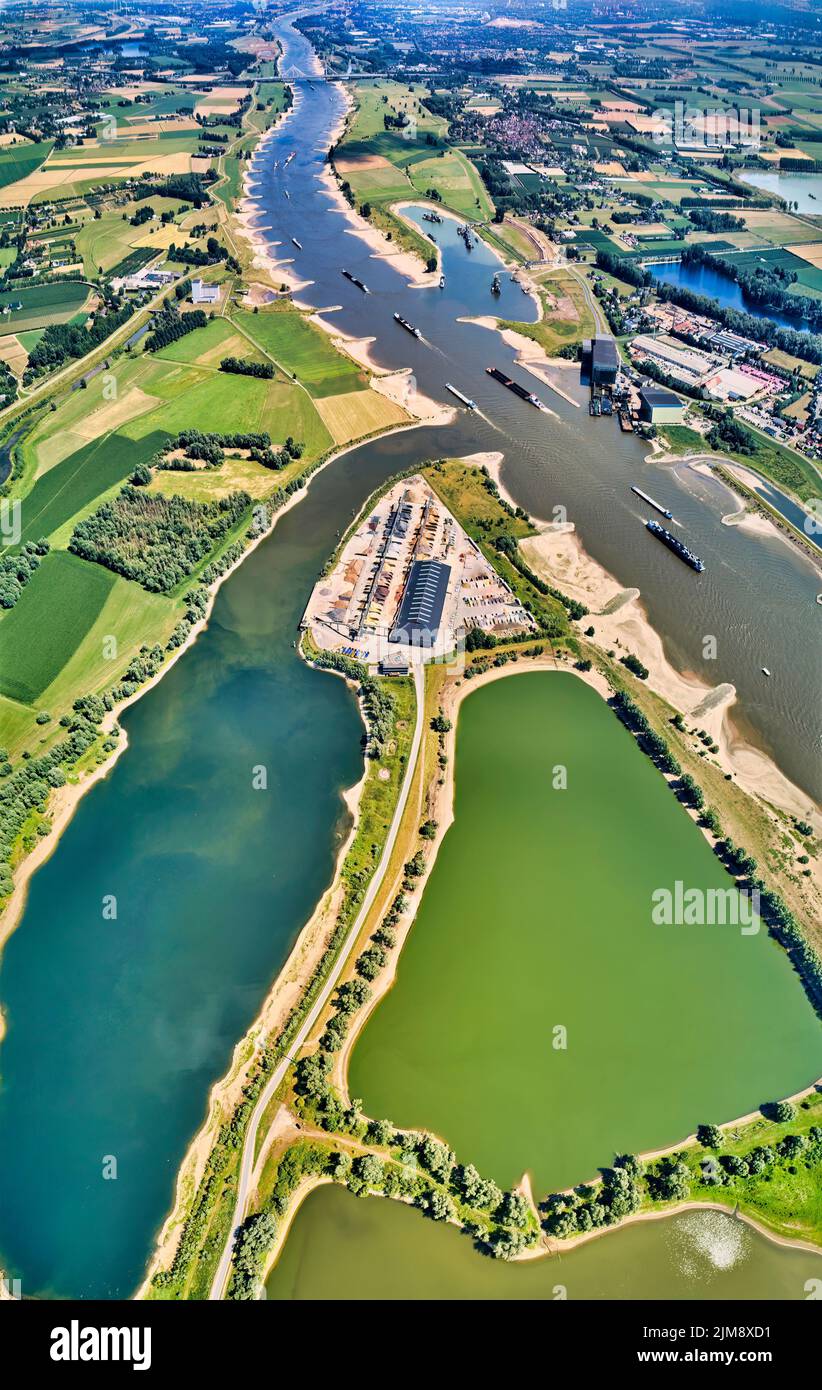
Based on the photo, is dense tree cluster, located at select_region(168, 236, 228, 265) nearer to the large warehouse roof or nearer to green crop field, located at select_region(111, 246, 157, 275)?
green crop field, located at select_region(111, 246, 157, 275)

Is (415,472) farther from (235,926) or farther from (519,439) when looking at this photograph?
(235,926)

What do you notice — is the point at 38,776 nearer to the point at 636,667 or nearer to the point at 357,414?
the point at 636,667

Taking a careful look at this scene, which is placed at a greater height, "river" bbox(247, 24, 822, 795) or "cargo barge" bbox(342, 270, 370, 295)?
"cargo barge" bbox(342, 270, 370, 295)

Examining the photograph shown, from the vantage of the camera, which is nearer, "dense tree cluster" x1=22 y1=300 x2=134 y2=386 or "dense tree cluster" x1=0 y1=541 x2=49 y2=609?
"dense tree cluster" x1=0 y1=541 x2=49 y2=609

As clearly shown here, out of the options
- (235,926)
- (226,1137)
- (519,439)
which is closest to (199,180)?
(519,439)

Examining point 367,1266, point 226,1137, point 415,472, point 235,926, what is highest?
point 415,472

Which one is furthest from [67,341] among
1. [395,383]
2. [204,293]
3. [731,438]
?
[731,438]

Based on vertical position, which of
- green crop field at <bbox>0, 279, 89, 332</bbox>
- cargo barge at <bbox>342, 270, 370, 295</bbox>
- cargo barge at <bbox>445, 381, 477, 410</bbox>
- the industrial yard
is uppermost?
cargo barge at <bbox>342, 270, 370, 295</bbox>

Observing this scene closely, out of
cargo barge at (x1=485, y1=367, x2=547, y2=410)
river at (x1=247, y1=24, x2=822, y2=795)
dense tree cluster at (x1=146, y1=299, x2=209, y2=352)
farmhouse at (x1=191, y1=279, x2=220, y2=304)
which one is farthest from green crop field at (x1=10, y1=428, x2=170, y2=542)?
cargo barge at (x1=485, y1=367, x2=547, y2=410)
